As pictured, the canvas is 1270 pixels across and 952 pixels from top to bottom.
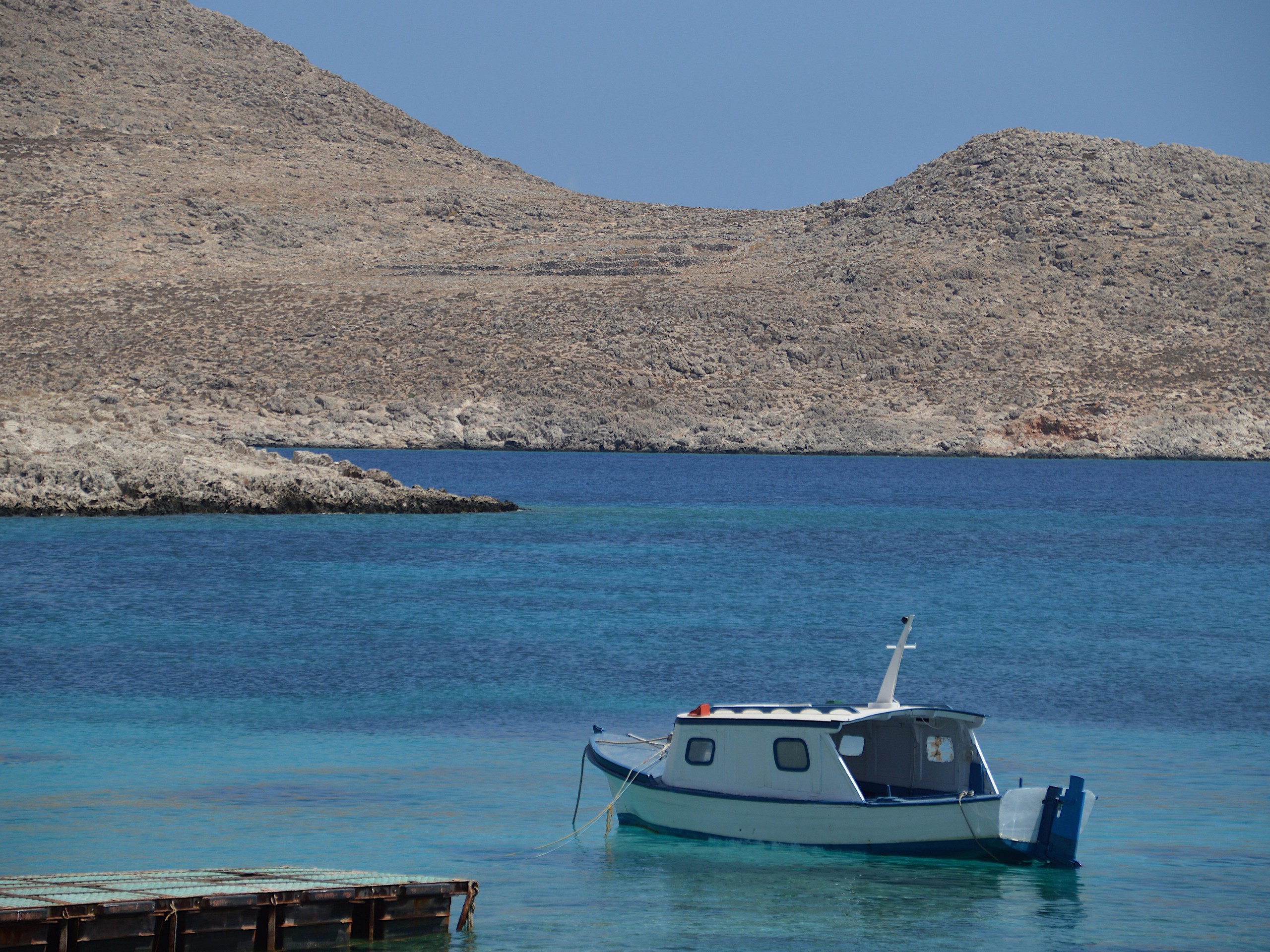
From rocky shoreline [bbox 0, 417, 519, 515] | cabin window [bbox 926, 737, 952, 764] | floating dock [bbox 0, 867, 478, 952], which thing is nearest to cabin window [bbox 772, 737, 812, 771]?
cabin window [bbox 926, 737, 952, 764]

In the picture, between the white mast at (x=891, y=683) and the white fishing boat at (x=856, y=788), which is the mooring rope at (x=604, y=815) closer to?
the white fishing boat at (x=856, y=788)

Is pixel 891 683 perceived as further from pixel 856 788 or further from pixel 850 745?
pixel 856 788

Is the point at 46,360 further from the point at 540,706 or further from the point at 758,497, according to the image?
the point at 540,706

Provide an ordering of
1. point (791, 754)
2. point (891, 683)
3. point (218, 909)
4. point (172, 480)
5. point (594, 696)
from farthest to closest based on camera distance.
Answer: point (172, 480) < point (594, 696) < point (891, 683) < point (791, 754) < point (218, 909)

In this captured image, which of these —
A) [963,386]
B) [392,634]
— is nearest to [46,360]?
[963,386]

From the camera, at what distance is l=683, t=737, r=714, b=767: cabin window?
15.5 m

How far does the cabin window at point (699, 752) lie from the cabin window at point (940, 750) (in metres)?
2.15

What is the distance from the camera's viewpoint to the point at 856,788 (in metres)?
14.9

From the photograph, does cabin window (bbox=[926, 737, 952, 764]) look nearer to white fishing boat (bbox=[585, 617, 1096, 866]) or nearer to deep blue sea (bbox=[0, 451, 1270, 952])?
white fishing boat (bbox=[585, 617, 1096, 866])

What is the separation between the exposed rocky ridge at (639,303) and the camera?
107062 millimetres

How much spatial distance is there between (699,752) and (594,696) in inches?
339

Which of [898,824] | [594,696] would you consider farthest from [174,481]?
[898,824]

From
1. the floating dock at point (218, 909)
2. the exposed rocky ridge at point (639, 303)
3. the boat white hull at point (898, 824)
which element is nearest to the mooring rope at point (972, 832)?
the boat white hull at point (898, 824)

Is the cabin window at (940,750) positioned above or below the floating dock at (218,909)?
above
